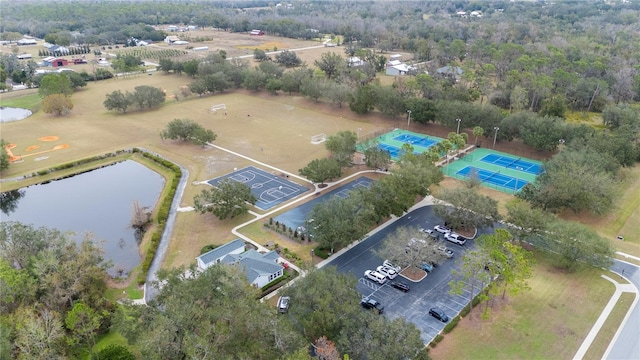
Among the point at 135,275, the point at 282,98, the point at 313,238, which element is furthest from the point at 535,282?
the point at 282,98

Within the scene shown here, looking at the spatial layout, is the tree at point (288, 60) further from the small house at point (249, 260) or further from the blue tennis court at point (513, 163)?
the small house at point (249, 260)

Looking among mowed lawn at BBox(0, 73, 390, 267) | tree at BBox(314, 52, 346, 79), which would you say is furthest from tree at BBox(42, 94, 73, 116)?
tree at BBox(314, 52, 346, 79)

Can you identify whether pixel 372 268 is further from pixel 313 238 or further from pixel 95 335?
pixel 95 335

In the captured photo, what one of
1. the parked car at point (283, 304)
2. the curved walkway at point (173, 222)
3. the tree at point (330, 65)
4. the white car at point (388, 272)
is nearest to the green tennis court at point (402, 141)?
the curved walkway at point (173, 222)

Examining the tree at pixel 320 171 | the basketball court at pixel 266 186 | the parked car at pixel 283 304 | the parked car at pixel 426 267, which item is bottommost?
the basketball court at pixel 266 186

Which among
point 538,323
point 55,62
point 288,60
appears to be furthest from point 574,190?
point 55,62

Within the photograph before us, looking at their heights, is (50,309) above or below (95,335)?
above
